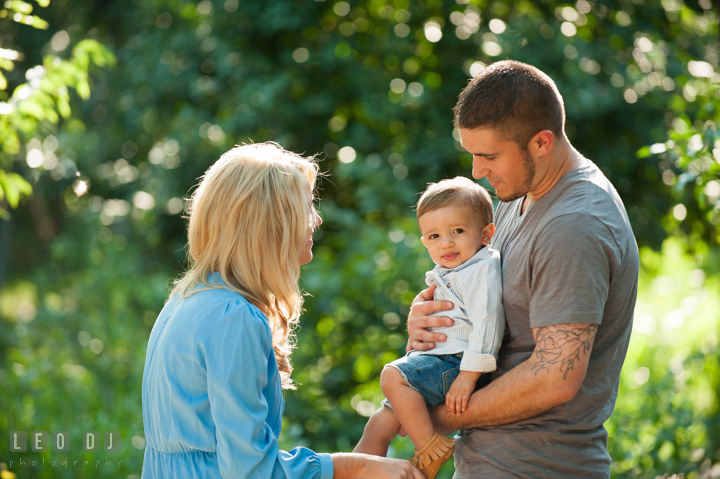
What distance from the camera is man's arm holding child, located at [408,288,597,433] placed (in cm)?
166

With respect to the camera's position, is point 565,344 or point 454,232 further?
point 454,232

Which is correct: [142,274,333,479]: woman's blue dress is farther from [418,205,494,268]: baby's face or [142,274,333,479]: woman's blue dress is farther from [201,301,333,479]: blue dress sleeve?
[418,205,494,268]: baby's face

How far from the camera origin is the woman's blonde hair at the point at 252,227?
1724 mm

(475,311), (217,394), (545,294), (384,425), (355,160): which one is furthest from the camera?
(355,160)

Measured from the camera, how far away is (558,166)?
1.88 metres

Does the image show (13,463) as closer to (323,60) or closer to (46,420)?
(46,420)

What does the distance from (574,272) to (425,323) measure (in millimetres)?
623

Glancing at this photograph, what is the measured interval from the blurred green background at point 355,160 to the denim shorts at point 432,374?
2166 millimetres

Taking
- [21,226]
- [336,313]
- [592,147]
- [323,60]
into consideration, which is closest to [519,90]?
[336,313]

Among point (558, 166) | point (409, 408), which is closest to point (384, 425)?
point (409, 408)

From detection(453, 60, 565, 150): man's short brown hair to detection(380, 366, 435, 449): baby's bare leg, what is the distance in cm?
86

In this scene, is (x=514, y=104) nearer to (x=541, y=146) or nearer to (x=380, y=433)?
(x=541, y=146)

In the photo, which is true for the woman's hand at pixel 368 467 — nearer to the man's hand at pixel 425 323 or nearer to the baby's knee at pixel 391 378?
the baby's knee at pixel 391 378

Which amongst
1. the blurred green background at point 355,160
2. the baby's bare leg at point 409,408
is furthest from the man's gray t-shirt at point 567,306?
the blurred green background at point 355,160
